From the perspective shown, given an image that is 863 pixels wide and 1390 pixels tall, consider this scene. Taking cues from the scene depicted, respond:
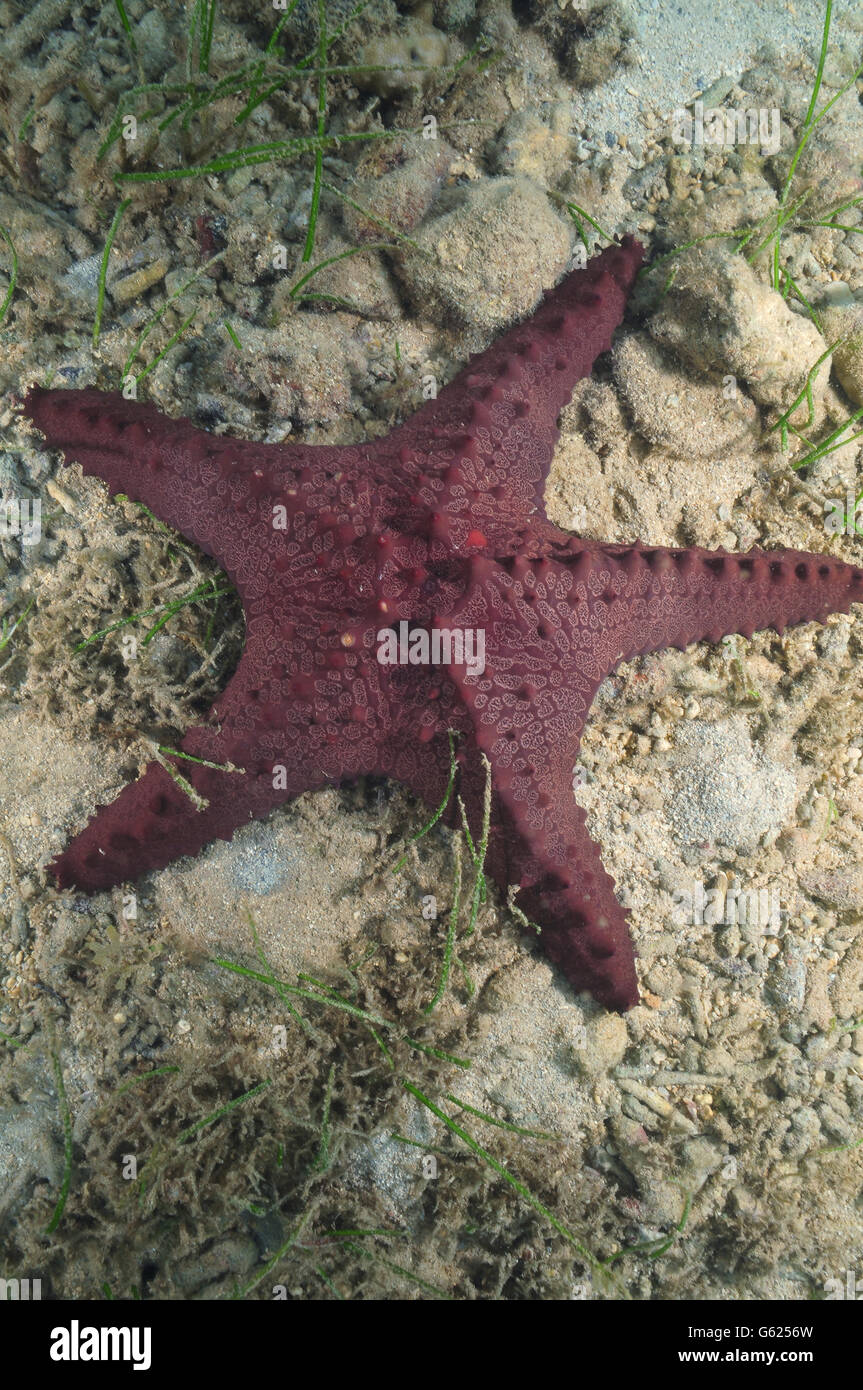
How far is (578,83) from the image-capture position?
4992mm

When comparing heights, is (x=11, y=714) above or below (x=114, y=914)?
above

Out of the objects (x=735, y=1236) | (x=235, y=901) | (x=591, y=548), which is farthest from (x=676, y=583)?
(x=735, y=1236)

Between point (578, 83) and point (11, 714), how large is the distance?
222 inches

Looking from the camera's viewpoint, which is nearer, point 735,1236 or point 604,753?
point 735,1236

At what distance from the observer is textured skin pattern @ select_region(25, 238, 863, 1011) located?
3.47 m

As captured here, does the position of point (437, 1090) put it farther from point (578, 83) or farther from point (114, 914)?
point (578, 83)

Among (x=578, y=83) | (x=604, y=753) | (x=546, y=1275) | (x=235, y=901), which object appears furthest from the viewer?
(x=578, y=83)

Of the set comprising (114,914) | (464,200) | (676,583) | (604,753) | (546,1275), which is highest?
(464,200)

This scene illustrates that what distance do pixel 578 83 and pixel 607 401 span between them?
95.4 inches

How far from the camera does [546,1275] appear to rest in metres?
3.72

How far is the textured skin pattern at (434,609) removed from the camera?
3.47 metres

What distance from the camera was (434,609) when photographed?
3428 mm

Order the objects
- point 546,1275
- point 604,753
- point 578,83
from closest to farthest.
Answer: point 546,1275
point 604,753
point 578,83

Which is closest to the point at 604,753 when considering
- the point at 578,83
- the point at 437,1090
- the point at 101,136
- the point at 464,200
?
the point at 437,1090
